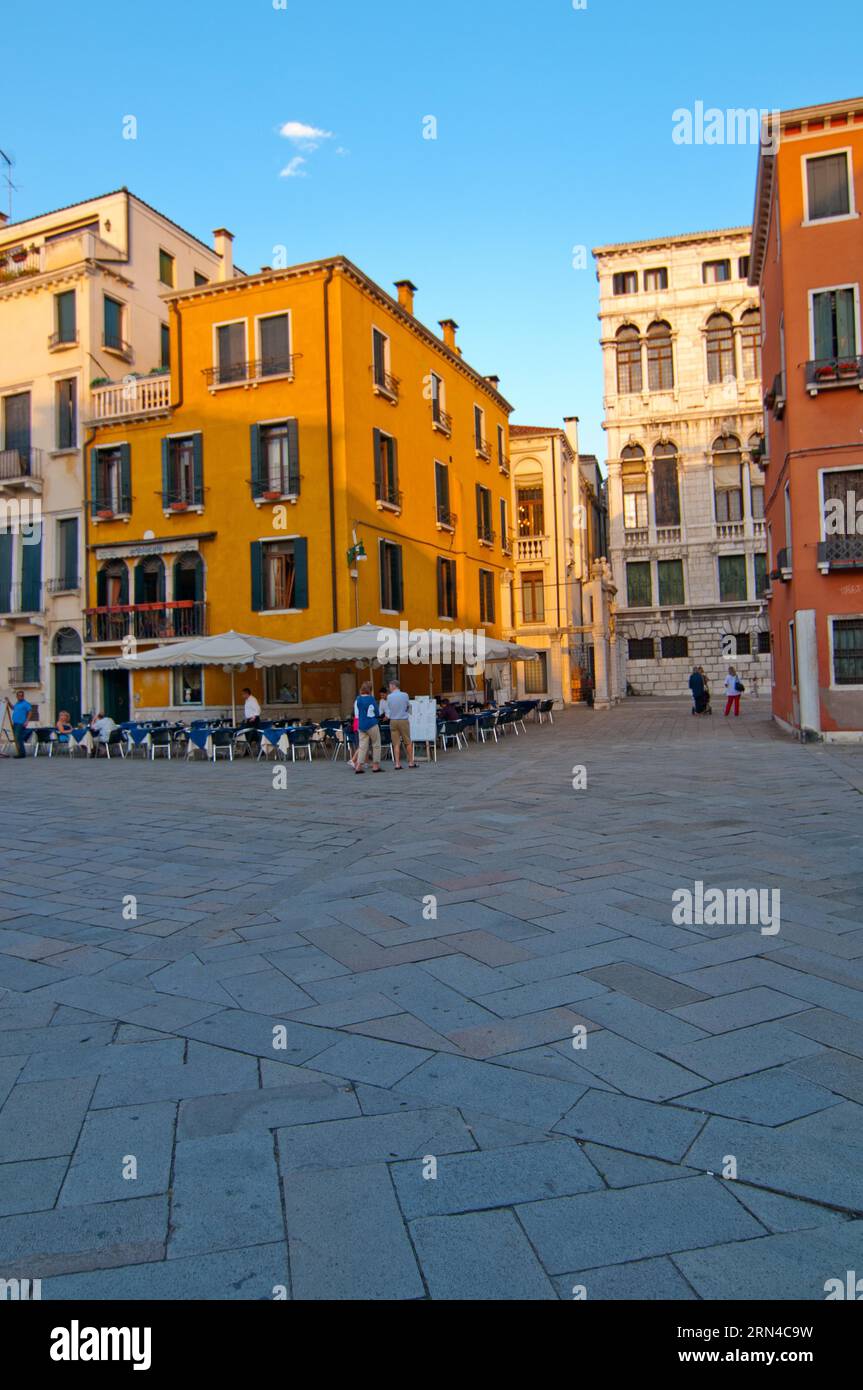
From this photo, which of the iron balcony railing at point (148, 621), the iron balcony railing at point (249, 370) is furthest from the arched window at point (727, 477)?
the iron balcony railing at point (148, 621)

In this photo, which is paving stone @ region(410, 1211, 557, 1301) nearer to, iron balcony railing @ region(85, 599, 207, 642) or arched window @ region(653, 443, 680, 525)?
iron balcony railing @ region(85, 599, 207, 642)

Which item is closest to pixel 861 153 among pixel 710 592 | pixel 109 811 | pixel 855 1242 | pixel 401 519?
pixel 401 519

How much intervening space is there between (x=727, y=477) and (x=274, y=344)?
2371 centimetres

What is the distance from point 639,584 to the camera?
→ 39.3 meters

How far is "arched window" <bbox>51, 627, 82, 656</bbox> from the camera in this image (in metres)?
23.7

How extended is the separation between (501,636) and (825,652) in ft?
49.3

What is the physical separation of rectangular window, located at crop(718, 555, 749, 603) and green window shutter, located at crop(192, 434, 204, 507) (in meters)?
23.9

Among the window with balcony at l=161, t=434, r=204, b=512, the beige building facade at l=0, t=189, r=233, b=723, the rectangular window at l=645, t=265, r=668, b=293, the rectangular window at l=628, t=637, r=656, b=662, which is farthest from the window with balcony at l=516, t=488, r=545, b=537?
the window with balcony at l=161, t=434, r=204, b=512

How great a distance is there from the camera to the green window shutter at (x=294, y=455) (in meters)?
20.2

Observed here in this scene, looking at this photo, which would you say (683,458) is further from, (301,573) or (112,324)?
(301,573)

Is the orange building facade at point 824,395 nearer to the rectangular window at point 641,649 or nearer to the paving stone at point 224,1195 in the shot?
the paving stone at point 224,1195

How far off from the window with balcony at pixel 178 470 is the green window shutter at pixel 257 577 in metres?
2.22

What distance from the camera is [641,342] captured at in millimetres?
39594

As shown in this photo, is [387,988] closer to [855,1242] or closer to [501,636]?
[855,1242]
